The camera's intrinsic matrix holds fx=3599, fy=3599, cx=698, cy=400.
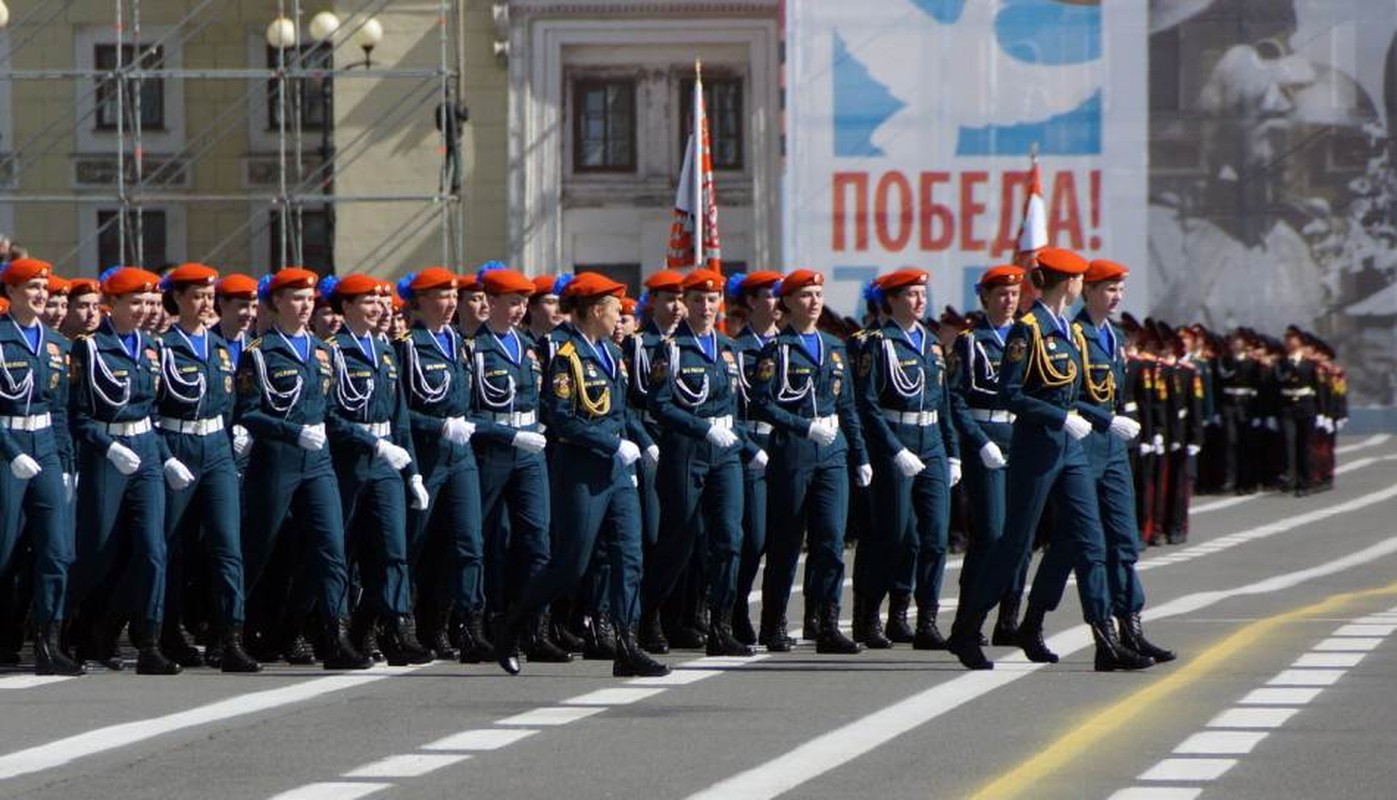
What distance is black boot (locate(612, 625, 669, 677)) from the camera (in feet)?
50.9

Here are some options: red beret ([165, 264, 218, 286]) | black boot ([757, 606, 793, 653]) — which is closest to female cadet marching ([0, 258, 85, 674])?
red beret ([165, 264, 218, 286])

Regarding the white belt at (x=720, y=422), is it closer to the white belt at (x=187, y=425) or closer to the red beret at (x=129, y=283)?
the white belt at (x=187, y=425)

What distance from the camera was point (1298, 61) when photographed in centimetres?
4731

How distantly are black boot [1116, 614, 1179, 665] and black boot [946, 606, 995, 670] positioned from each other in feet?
1.97

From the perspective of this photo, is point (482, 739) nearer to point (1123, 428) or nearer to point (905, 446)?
point (1123, 428)

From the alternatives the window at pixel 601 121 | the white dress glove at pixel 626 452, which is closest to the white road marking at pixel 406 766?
the white dress glove at pixel 626 452

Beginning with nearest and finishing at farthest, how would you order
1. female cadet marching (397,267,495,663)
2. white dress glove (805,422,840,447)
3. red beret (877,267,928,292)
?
female cadet marching (397,267,495,663) < white dress glove (805,422,840,447) < red beret (877,267,928,292)

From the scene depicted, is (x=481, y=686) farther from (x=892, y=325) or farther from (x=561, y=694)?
(x=892, y=325)

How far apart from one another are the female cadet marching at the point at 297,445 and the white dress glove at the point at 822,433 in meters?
2.29

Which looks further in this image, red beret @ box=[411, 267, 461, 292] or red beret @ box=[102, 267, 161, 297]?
red beret @ box=[411, 267, 461, 292]

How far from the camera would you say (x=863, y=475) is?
17.1m

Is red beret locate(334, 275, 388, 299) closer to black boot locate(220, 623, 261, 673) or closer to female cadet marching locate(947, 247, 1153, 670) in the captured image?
black boot locate(220, 623, 261, 673)

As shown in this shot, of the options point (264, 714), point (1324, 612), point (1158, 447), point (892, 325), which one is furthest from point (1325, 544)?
point (264, 714)

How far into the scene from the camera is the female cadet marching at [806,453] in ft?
55.6
